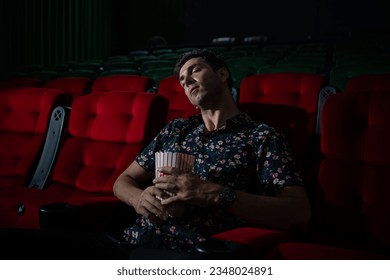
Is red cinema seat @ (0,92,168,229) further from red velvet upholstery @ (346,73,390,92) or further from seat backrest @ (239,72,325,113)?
red velvet upholstery @ (346,73,390,92)

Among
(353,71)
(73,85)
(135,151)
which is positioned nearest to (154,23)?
(73,85)

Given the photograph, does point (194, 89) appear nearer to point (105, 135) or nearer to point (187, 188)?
point (187, 188)

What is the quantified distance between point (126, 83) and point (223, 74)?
1.07 m

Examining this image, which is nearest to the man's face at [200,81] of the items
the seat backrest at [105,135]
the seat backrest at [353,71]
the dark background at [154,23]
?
the seat backrest at [105,135]

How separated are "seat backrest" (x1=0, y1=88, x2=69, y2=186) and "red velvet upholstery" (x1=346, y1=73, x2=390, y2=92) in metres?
1.01

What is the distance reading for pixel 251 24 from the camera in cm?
751

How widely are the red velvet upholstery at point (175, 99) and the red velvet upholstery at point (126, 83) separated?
216 millimetres

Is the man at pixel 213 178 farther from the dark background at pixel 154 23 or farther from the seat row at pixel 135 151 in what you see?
the dark background at pixel 154 23

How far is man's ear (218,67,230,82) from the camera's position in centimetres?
113

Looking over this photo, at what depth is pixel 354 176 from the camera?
40.7 inches

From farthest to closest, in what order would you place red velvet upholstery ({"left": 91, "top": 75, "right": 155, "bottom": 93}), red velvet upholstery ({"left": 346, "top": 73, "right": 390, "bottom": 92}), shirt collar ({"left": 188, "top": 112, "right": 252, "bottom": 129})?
red velvet upholstery ({"left": 91, "top": 75, "right": 155, "bottom": 93}), red velvet upholstery ({"left": 346, "top": 73, "right": 390, "bottom": 92}), shirt collar ({"left": 188, "top": 112, "right": 252, "bottom": 129})

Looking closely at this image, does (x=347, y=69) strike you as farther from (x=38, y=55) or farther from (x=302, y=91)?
(x=38, y=55)

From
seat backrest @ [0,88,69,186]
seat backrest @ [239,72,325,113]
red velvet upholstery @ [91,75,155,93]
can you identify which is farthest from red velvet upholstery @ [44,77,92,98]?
seat backrest @ [239,72,325,113]

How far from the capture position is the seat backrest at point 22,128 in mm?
1541
